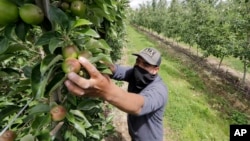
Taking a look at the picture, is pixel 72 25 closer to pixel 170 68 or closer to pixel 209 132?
pixel 209 132

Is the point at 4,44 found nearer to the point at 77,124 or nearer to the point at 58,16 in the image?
the point at 58,16

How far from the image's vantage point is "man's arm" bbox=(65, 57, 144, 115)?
41.1 inches

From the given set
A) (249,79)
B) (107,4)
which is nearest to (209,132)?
(107,4)

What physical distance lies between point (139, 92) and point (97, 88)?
6.07ft

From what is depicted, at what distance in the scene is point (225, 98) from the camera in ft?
32.5

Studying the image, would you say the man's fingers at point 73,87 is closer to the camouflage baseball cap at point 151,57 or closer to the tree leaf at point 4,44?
the tree leaf at point 4,44

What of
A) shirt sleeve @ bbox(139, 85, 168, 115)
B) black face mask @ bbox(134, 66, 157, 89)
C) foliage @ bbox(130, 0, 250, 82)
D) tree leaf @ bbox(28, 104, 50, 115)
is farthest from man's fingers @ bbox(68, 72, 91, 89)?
foliage @ bbox(130, 0, 250, 82)

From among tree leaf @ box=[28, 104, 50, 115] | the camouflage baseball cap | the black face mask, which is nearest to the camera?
tree leaf @ box=[28, 104, 50, 115]

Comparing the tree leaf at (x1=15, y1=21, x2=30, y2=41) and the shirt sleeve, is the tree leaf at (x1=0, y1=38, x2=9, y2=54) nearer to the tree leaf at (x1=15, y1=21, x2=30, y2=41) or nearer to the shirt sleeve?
the tree leaf at (x1=15, y1=21, x2=30, y2=41)

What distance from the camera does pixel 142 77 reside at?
2814 mm

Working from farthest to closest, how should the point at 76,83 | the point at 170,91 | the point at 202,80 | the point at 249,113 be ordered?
the point at 202,80 < the point at 170,91 < the point at 249,113 < the point at 76,83

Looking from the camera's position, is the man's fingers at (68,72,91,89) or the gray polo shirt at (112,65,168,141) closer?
the man's fingers at (68,72,91,89)

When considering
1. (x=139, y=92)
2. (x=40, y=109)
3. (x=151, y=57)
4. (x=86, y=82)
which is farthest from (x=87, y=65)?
(x=139, y=92)

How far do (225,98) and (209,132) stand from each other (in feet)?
11.4
